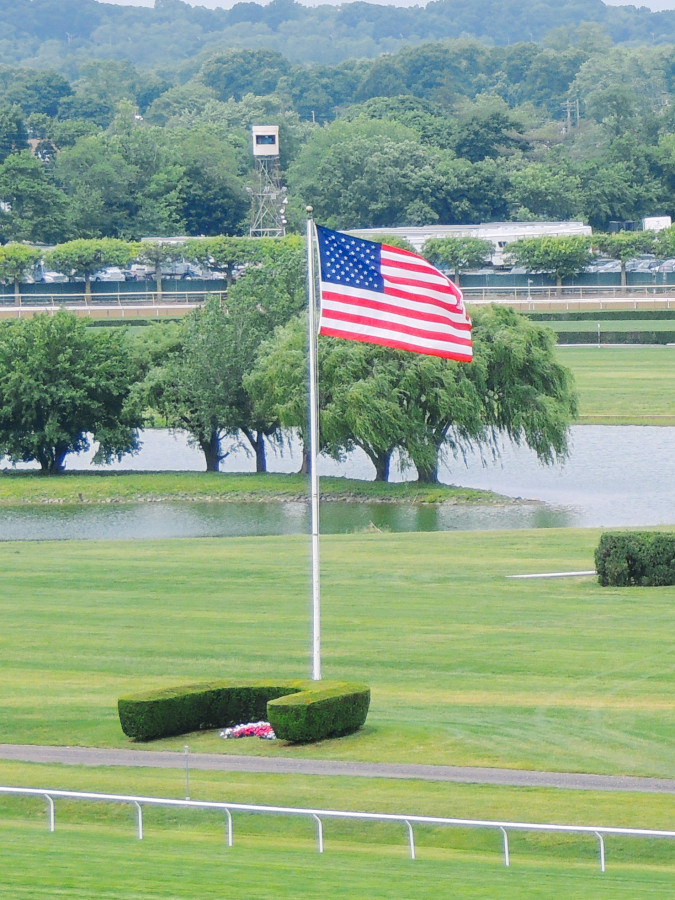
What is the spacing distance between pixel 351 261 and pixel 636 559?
13.1 metres

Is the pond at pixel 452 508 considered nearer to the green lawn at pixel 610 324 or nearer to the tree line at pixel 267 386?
the tree line at pixel 267 386

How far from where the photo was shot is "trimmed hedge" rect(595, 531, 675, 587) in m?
33.8

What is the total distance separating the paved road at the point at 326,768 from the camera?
811 inches

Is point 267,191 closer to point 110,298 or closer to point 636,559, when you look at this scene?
point 110,298

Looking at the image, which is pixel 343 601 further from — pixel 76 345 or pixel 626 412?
pixel 626 412

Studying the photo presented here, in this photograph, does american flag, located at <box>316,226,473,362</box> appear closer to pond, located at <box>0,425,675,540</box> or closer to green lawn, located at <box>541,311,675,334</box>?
pond, located at <box>0,425,675,540</box>

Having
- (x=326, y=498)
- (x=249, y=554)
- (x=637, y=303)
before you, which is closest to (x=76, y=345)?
(x=326, y=498)

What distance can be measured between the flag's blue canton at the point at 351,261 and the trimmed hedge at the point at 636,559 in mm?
12344

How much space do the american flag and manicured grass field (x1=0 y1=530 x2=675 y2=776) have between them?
574 centimetres

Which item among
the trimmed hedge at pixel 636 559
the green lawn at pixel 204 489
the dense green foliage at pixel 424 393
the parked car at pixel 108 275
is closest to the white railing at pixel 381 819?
the trimmed hedge at pixel 636 559

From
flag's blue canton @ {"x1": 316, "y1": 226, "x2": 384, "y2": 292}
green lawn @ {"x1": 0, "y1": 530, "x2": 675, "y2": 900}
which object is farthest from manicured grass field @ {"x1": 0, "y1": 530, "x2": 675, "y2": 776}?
flag's blue canton @ {"x1": 316, "y1": 226, "x2": 384, "y2": 292}

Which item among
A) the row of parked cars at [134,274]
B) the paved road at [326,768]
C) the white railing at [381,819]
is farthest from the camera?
the row of parked cars at [134,274]

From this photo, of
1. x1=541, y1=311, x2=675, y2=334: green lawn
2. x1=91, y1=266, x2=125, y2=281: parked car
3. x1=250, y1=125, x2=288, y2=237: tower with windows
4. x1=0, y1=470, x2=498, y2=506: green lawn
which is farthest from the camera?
x1=250, y1=125, x2=288, y2=237: tower with windows

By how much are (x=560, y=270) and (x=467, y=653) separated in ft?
369
